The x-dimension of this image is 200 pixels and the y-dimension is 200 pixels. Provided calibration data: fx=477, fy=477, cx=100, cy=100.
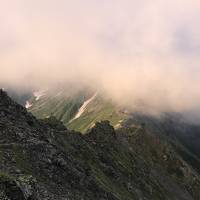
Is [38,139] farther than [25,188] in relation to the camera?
Yes

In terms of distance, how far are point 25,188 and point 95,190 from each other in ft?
141

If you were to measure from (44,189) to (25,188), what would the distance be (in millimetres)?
12612

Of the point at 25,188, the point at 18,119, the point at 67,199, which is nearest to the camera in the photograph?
the point at 25,188

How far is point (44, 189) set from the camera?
70.3m

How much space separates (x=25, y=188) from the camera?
57969 mm

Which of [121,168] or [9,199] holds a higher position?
[121,168]

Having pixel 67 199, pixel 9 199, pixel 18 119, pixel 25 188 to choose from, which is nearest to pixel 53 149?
pixel 18 119

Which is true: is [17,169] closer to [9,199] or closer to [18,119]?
[9,199]

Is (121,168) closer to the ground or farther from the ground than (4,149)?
farther from the ground

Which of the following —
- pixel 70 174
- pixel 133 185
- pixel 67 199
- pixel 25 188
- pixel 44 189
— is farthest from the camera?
pixel 133 185

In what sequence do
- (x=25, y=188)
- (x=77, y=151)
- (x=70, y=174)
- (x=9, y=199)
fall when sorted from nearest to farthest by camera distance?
(x=9, y=199), (x=25, y=188), (x=70, y=174), (x=77, y=151)

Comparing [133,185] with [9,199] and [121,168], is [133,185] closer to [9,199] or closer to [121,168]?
[121,168]

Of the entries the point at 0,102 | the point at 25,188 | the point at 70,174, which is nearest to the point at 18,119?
the point at 0,102

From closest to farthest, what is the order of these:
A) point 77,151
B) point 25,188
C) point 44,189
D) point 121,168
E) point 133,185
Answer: point 25,188
point 44,189
point 77,151
point 133,185
point 121,168
